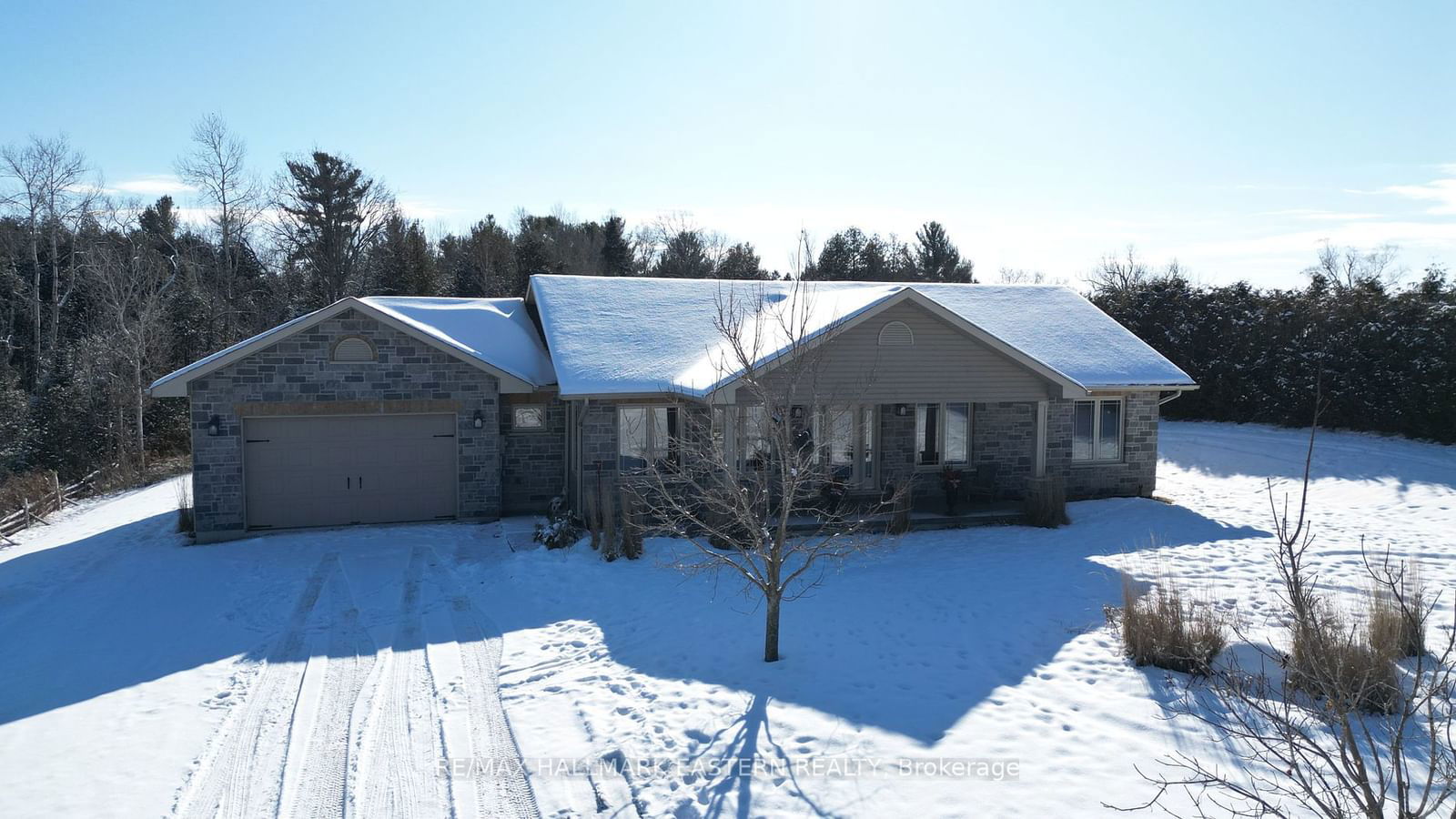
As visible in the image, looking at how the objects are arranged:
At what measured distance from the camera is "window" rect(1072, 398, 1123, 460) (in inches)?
660

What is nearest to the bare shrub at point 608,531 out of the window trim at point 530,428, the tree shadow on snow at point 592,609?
the tree shadow on snow at point 592,609

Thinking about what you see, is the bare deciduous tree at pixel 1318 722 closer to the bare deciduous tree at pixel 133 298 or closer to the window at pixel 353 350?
the window at pixel 353 350

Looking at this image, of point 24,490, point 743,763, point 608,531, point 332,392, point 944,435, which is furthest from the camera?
point 24,490

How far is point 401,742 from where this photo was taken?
6883mm

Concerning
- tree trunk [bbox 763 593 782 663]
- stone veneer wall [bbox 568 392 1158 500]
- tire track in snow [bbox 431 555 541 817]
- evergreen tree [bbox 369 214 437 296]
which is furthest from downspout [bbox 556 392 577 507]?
evergreen tree [bbox 369 214 437 296]

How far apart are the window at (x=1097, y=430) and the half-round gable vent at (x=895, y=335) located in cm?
479

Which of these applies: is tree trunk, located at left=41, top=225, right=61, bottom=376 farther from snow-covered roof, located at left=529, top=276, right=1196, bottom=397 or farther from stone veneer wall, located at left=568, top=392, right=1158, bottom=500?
stone veneer wall, located at left=568, top=392, right=1158, bottom=500

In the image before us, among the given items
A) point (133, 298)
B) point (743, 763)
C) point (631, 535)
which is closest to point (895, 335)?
point (631, 535)

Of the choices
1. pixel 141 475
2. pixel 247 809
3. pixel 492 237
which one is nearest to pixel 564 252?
pixel 492 237

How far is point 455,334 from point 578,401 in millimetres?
2957

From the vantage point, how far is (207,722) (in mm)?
7297

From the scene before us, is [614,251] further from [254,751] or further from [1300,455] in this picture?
[254,751]

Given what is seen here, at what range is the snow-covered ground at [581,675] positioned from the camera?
6.05 metres

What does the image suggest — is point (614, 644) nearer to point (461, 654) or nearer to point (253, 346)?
point (461, 654)
